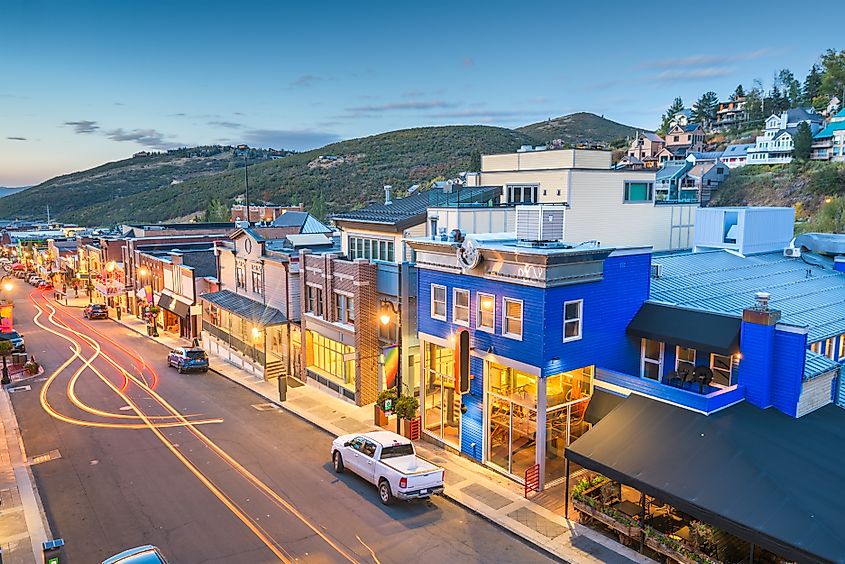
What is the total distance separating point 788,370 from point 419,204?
67.8ft

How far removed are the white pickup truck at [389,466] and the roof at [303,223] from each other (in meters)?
29.7

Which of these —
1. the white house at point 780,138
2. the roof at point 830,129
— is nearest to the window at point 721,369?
the roof at point 830,129

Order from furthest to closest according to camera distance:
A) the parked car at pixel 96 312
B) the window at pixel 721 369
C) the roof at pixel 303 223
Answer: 1. the parked car at pixel 96 312
2. the roof at pixel 303 223
3. the window at pixel 721 369

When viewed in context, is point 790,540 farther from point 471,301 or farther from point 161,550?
point 161,550

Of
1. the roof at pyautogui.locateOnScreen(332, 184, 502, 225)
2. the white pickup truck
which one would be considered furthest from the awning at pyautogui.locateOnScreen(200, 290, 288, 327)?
the white pickup truck

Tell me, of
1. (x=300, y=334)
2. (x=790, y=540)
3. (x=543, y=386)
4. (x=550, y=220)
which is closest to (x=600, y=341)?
(x=543, y=386)

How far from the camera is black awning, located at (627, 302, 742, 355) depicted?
67.8 feet

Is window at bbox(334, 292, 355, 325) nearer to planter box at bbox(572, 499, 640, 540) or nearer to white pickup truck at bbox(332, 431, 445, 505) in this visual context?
white pickup truck at bbox(332, 431, 445, 505)

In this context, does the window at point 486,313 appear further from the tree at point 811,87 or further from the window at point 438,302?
the tree at point 811,87

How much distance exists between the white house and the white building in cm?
8875

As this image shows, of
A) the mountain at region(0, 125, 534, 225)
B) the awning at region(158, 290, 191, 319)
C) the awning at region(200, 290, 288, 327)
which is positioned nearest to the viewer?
the awning at region(200, 290, 288, 327)

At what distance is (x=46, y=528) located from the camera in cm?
1883

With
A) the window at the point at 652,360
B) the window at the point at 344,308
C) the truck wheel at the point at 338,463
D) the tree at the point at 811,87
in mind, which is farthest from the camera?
the tree at the point at 811,87

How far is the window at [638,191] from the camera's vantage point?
32938mm
